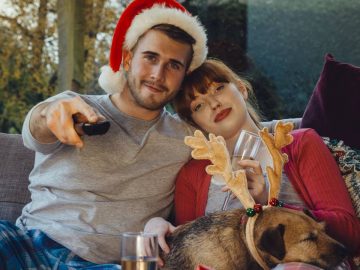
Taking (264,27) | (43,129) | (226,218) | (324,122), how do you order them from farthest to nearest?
(264,27) < (324,122) < (43,129) < (226,218)

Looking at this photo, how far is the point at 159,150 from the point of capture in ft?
6.51

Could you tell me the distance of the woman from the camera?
162 cm

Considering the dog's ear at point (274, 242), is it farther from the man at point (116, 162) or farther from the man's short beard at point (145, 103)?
the man's short beard at point (145, 103)

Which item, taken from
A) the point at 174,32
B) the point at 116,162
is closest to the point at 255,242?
the point at 116,162

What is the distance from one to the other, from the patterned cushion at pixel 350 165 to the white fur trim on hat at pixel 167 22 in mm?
640

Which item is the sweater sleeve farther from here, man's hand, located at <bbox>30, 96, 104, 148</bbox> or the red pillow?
man's hand, located at <bbox>30, 96, 104, 148</bbox>

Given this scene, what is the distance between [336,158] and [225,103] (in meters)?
0.44

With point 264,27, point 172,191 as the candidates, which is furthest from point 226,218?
point 264,27

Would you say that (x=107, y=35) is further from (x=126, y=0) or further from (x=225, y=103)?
(x=225, y=103)

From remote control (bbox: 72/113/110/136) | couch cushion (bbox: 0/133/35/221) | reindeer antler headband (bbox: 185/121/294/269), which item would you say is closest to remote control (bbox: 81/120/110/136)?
remote control (bbox: 72/113/110/136)

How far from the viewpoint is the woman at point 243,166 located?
1.62 meters

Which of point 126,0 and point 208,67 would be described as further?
point 126,0

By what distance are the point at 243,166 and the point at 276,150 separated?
0.40 feet

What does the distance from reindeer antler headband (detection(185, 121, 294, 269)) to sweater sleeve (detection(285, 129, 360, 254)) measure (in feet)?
0.72
